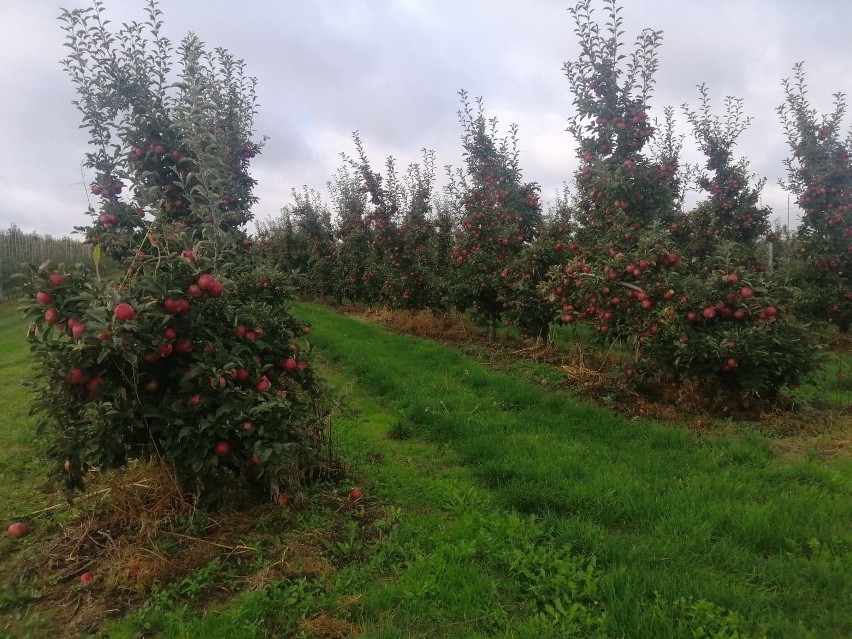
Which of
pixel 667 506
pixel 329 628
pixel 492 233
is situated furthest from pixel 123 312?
pixel 492 233

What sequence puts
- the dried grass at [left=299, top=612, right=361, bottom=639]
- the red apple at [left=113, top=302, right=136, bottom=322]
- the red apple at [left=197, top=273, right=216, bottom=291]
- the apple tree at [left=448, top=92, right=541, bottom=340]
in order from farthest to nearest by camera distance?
the apple tree at [left=448, top=92, right=541, bottom=340] → the red apple at [left=197, top=273, right=216, bottom=291] → the red apple at [left=113, top=302, right=136, bottom=322] → the dried grass at [left=299, top=612, right=361, bottom=639]

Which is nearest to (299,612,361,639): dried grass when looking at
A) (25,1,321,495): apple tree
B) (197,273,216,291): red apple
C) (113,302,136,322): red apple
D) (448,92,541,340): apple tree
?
(25,1,321,495): apple tree

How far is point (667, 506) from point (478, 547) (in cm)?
129

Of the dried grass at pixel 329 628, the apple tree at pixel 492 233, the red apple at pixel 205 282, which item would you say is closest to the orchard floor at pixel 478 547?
the dried grass at pixel 329 628

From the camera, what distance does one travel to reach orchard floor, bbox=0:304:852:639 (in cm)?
242

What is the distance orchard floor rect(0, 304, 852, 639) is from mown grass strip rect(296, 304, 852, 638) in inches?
0.5

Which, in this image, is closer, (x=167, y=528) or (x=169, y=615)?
(x=169, y=615)

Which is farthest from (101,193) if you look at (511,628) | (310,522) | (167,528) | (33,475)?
(511,628)

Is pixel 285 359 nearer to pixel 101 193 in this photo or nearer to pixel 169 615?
pixel 169 615

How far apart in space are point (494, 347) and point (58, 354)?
7265 millimetres

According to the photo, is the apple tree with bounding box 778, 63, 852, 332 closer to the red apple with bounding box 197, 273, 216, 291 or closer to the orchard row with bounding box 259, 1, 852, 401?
the orchard row with bounding box 259, 1, 852, 401

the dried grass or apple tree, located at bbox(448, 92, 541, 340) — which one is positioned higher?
apple tree, located at bbox(448, 92, 541, 340)

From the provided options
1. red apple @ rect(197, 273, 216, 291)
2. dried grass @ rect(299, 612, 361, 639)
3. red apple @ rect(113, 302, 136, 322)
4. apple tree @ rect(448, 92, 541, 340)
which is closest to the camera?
dried grass @ rect(299, 612, 361, 639)

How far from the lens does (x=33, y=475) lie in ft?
14.0
